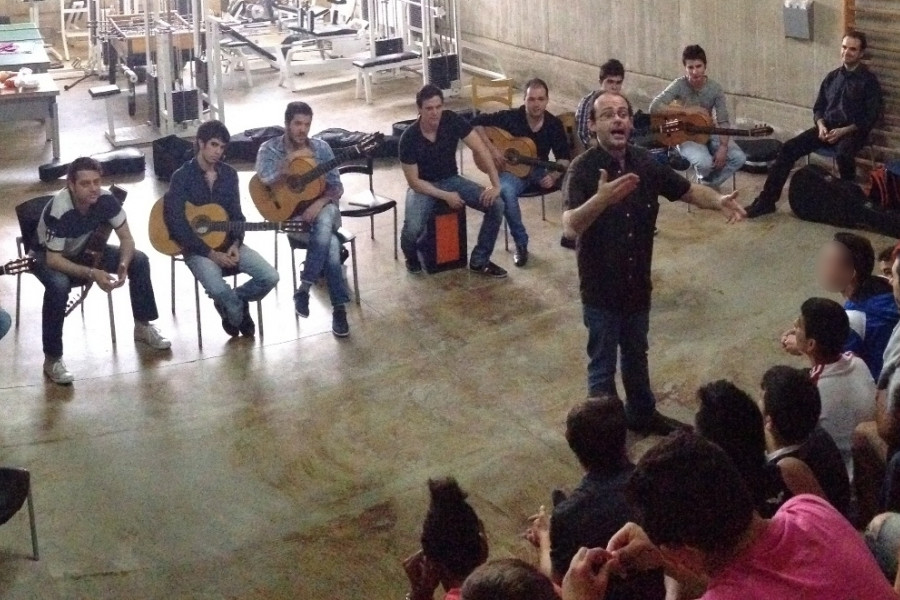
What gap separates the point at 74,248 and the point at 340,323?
1.48 m

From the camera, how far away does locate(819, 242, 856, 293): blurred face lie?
507cm

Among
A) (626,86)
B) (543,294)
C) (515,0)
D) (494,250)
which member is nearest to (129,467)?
(543,294)

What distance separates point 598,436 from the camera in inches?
142

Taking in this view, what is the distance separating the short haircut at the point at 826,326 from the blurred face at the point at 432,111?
11.9ft

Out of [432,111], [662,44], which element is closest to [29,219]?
[432,111]

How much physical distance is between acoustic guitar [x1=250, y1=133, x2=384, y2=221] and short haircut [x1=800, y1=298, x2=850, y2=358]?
3562 mm

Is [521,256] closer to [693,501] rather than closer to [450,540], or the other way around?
[450,540]

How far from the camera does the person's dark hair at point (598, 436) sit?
362cm

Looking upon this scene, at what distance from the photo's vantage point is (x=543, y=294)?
25.0ft

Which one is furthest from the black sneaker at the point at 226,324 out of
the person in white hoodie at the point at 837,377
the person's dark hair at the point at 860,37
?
the person's dark hair at the point at 860,37

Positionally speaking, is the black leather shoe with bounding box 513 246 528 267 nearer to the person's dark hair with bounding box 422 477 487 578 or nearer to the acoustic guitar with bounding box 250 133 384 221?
the acoustic guitar with bounding box 250 133 384 221

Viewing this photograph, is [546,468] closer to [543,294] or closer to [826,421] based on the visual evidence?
[826,421]

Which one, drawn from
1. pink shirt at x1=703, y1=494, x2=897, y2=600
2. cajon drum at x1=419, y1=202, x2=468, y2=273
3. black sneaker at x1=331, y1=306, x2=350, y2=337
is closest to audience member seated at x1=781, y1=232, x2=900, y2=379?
pink shirt at x1=703, y1=494, x2=897, y2=600

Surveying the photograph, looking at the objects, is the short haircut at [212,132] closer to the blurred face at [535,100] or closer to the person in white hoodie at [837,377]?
the blurred face at [535,100]
